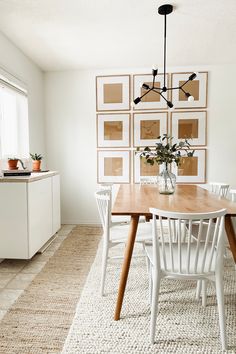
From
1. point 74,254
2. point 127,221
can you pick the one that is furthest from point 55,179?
point 127,221

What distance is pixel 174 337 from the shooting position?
158 cm

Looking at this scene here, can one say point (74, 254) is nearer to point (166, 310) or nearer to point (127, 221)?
point (127, 221)

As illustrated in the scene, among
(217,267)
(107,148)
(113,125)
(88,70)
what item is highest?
(88,70)

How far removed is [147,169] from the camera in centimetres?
400

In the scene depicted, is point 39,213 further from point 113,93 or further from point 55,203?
point 113,93

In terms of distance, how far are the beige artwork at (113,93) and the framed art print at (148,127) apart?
0.36 m

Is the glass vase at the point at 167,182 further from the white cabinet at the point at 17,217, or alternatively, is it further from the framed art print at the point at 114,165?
the framed art print at the point at 114,165

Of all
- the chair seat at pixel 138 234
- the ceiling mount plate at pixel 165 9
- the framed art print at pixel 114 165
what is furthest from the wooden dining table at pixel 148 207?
the framed art print at pixel 114 165

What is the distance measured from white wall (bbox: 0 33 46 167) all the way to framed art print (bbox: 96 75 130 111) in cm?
88

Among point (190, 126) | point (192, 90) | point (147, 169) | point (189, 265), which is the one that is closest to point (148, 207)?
point (189, 265)

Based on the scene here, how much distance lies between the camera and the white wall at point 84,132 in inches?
150

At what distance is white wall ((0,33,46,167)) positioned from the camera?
294cm

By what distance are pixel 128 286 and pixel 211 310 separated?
675 millimetres

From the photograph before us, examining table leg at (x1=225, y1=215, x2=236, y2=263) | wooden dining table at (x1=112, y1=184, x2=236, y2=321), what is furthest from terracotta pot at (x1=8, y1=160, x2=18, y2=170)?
table leg at (x1=225, y1=215, x2=236, y2=263)
